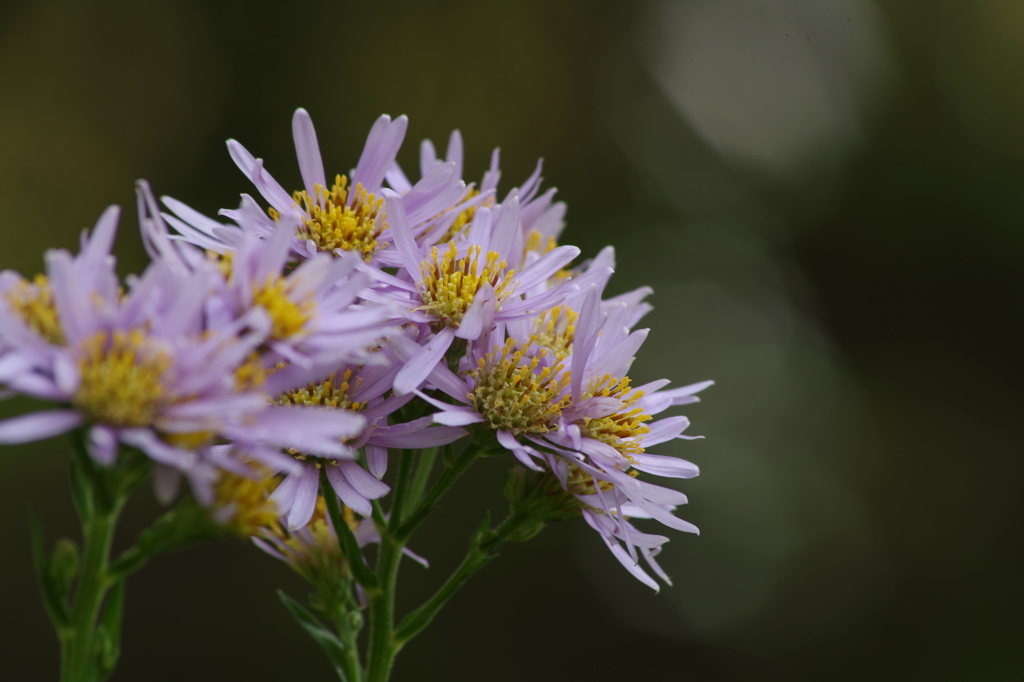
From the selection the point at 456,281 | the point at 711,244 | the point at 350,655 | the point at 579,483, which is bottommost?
the point at 350,655

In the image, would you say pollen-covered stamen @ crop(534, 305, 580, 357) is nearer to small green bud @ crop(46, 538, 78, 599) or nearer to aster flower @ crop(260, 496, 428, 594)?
aster flower @ crop(260, 496, 428, 594)

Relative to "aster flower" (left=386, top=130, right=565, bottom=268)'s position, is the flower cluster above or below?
below

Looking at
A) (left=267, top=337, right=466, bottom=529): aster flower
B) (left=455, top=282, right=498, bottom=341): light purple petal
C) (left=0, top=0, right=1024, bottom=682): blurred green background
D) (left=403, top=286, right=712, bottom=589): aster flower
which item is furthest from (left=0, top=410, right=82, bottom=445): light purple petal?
(left=0, top=0, right=1024, bottom=682): blurred green background

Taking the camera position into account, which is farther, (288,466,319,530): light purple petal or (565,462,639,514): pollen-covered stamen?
(565,462,639,514): pollen-covered stamen

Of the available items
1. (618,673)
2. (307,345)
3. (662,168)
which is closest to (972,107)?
(662,168)

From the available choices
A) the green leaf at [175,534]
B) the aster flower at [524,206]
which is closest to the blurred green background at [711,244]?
the aster flower at [524,206]

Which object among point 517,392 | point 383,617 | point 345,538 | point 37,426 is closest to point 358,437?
point 345,538

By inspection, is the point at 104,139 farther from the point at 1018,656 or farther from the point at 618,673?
the point at 1018,656

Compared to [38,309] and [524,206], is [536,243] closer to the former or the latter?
[524,206]
